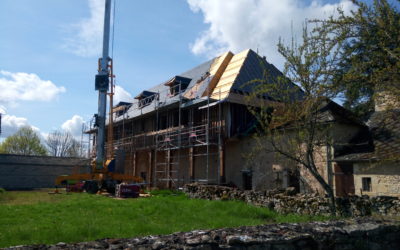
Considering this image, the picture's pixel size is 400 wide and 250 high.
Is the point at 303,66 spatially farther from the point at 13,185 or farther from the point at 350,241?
the point at 13,185

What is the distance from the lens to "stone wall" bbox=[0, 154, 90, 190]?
3322 centimetres

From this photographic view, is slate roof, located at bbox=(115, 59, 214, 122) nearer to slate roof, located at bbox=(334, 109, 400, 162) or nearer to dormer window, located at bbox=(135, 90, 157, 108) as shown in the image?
dormer window, located at bbox=(135, 90, 157, 108)

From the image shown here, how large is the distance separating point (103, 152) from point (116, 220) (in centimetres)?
1587

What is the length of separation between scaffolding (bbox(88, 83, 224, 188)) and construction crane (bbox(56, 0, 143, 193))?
2.90 m

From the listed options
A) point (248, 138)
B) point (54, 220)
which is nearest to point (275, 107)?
point (54, 220)

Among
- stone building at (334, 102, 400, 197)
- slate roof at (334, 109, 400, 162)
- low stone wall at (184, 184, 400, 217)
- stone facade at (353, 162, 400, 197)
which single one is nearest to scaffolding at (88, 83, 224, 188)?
low stone wall at (184, 184, 400, 217)

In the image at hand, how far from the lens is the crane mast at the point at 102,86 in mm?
24531

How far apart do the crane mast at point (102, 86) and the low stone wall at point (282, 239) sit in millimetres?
20457

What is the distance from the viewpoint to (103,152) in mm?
24734

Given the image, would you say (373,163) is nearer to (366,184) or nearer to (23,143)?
(366,184)

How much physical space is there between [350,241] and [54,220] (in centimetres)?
773

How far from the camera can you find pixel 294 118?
10.2m

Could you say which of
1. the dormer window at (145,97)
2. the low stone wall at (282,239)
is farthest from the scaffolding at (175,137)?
the low stone wall at (282,239)

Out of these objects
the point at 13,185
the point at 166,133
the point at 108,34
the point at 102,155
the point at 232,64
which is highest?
the point at 108,34
